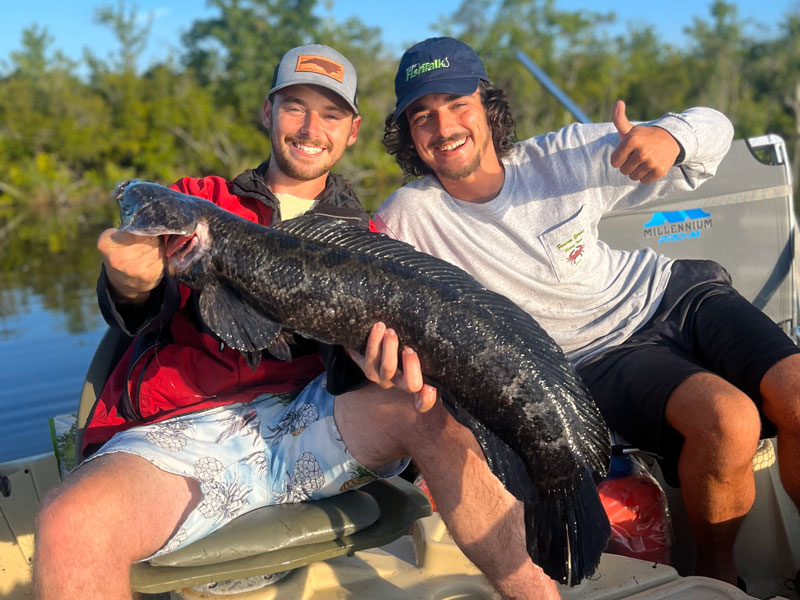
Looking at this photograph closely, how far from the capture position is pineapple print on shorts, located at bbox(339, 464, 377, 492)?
2.61 metres

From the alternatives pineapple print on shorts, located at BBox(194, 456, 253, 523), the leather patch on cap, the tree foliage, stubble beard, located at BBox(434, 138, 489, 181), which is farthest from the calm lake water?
the tree foliage

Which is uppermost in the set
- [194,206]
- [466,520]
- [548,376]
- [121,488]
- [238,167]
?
[238,167]

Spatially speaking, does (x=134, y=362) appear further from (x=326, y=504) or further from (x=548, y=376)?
(x=548, y=376)

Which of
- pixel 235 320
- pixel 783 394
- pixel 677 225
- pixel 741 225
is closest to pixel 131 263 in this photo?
pixel 235 320

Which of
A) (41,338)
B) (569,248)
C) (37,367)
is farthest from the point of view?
(41,338)

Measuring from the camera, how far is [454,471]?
2.54 meters

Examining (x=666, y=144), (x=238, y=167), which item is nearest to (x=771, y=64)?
(x=238, y=167)

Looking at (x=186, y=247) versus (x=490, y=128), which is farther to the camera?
(x=490, y=128)

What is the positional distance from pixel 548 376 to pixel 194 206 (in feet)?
4.34

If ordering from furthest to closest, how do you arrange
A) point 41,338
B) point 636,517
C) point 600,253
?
point 41,338, point 600,253, point 636,517

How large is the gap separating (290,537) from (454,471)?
1.93 feet

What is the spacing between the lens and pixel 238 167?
36.0m

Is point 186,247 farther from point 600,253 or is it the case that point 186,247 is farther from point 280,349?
point 600,253

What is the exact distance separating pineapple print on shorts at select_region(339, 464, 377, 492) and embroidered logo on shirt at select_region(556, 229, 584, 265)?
1.44 meters
